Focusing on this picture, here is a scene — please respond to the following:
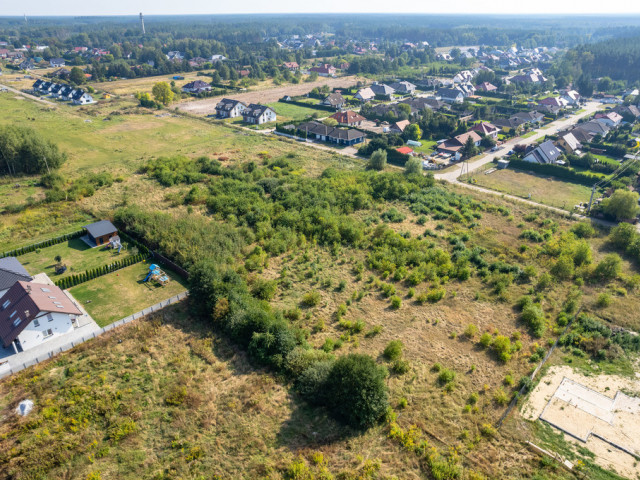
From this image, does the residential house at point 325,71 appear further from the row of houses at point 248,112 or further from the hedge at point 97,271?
the hedge at point 97,271

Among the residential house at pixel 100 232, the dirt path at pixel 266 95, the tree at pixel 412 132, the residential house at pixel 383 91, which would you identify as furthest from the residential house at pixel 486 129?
the residential house at pixel 100 232

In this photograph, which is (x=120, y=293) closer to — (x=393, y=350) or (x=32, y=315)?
(x=32, y=315)

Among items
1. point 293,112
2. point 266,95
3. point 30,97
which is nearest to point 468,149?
point 293,112

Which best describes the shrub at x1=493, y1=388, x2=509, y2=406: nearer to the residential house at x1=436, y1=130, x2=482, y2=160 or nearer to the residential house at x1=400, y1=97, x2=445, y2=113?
the residential house at x1=436, y1=130, x2=482, y2=160

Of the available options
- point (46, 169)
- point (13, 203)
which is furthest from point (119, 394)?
point (46, 169)

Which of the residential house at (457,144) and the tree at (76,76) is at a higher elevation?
the tree at (76,76)

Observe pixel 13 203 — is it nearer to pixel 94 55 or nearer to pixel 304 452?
pixel 304 452
